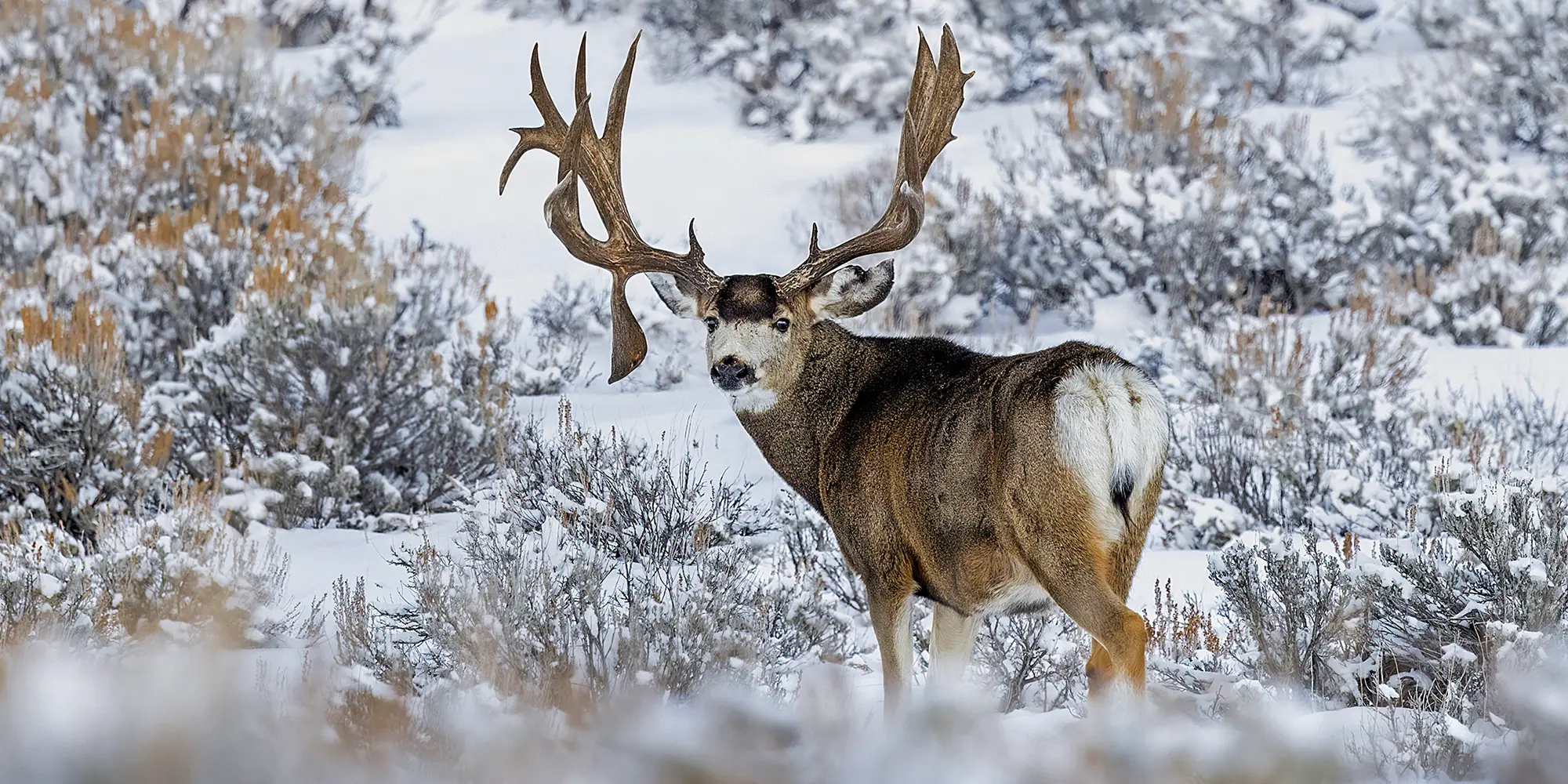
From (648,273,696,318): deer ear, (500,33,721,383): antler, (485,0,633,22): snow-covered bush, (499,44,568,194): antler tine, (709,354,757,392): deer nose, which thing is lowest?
(709,354,757,392): deer nose

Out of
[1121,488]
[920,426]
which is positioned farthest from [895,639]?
[1121,488]

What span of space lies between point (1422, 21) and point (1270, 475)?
12941mm

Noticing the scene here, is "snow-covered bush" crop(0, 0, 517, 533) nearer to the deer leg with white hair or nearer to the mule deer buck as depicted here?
the mule deer buck

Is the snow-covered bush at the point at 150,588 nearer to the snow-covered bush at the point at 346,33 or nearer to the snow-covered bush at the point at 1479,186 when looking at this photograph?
the snow-covered bush at the point at 1479,186

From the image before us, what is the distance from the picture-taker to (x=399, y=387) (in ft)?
27.6

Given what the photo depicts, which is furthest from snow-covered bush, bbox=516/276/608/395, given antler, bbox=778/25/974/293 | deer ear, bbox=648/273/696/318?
deer ear, bbox=648/273/696/318

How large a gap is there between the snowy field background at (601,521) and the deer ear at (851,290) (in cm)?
101

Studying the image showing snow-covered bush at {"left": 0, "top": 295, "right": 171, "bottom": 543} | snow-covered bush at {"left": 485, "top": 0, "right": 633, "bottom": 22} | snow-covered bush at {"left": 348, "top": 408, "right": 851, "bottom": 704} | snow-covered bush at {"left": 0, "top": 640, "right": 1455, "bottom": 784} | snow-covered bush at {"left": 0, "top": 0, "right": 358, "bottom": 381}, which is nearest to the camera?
snow-covered bush at {"left": 0, "top": 640, "right": 1455, "bottom": 784}

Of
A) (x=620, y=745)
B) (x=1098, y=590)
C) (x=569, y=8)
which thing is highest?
(x=569, y=8)

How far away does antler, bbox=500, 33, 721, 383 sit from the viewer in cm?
557

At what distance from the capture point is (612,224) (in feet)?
19.4

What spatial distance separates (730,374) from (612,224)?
1175 mm

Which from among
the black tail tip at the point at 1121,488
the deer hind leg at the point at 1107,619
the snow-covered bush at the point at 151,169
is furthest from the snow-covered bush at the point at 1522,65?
the deer hind leg at the point at 1107,619

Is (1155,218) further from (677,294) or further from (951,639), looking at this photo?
(951,639)
